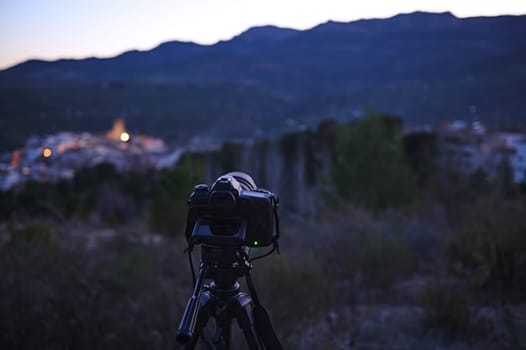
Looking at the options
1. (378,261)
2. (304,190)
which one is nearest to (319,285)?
(378,261)

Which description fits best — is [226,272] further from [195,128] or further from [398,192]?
[195,128]

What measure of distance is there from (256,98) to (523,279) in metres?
27.6

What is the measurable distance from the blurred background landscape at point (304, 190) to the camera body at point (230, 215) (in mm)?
1400

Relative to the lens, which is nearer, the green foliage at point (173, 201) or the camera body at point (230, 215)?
the camera body at point (230, 215)

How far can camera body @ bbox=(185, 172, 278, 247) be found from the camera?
1705 millimetres

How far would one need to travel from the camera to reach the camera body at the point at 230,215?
1705 mm

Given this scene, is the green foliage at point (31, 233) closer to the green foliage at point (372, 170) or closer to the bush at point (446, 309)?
the bush at point (446, 309)

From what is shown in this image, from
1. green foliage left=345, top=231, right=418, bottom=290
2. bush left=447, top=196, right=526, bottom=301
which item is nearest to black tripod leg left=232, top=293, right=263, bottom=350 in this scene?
bush left=447, top=196, right=526, bottom=301

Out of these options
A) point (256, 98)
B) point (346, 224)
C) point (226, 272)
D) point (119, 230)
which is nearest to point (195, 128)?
point (256, 98)

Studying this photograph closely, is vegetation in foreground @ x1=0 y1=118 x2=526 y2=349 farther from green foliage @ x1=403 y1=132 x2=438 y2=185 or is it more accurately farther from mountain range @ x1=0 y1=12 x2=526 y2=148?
green foliage @ x1=403 y1=132 x2=438 y2=185

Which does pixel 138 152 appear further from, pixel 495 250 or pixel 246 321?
pixel 246 321

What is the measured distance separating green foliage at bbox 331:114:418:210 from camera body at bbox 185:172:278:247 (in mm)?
11777

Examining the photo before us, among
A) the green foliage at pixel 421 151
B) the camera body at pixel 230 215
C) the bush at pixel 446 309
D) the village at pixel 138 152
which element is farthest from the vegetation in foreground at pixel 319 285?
the green foliage at pixel 421 151

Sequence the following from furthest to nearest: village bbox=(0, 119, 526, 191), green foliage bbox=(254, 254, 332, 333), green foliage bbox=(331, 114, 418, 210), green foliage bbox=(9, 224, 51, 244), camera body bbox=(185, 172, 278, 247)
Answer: green foliage bbox=(331, 114, 418, 210), village bbox=(0, 119, 526, 191), green foliage bbox=(9, 224, 51, 244), green foliage bbox=(254, 254, 332, 333), camera body bbox=(185, 172, 278, 247)
